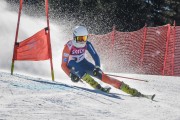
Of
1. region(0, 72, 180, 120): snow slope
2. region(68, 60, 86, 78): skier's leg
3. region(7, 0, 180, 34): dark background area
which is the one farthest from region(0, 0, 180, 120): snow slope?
region(7, 0, 180, 34): dark background area

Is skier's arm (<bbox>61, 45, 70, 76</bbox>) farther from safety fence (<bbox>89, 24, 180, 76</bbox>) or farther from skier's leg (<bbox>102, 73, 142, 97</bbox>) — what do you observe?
safety fence (<bbox>89, 24, 180, 76</bbox>)

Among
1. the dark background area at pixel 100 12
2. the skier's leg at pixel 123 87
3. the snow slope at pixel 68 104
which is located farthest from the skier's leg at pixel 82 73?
the dark background area at pixel 100 12

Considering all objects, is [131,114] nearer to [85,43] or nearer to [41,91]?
[41,91]

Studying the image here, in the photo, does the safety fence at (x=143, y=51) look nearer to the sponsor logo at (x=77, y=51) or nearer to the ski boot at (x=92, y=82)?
the sponsor logo at (x=77, y=51)

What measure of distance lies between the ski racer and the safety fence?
24.7 ft

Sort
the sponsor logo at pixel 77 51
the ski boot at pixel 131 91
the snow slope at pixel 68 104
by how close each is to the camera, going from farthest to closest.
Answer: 1. the sponsor logo at pixel 77 51
2. the ski boot at pixel 131 91
3. the snow slope at pixel 68 104

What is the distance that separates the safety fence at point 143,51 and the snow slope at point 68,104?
8.16 meters

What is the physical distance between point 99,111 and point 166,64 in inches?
430

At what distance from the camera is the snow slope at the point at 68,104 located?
18.3 ft

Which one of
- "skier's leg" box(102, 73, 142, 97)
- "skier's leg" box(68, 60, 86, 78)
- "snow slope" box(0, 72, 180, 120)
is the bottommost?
"snow slope" box(0, 72, 180, 120)

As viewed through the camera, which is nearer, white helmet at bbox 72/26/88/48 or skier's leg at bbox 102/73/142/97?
skier's leg at bbox 102/73/142/97

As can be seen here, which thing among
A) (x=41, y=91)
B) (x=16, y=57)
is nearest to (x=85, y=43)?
(x=16, y=57)

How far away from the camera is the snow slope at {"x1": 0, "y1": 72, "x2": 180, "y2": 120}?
18.3 ft

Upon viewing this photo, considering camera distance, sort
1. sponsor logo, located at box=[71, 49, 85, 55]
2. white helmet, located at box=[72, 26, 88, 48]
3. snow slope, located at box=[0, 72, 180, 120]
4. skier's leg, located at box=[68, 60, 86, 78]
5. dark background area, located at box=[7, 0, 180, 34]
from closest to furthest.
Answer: snow slope, located at box=[0, 72, 180, 120], skier's leg, located at box=[68, 60, 86, 78], white helmet, located at box=[72, 26, 88, 48], sponsor logo, located at box=[71, 49, 85, 55], dark background area, located at box=[7, 0, 180, 34]
